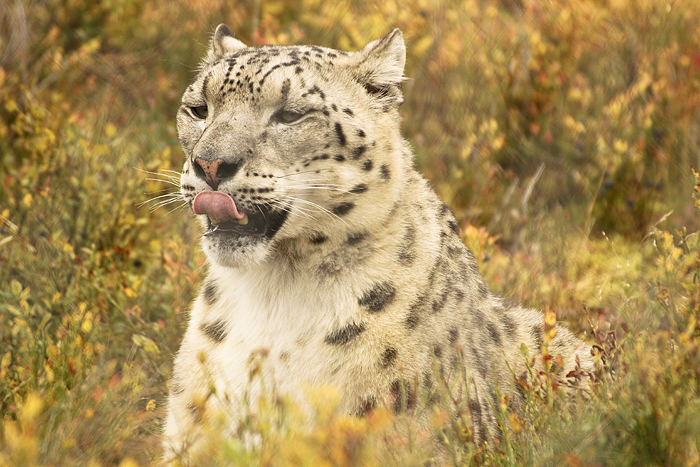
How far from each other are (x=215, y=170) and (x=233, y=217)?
215 millimetres

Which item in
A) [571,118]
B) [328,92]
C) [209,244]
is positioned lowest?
[571,118]

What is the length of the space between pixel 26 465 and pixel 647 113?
6067 millimetres

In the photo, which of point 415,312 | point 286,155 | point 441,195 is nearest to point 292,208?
point 286,155

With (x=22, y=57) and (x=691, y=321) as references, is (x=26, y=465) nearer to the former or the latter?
(x=691, y=321)

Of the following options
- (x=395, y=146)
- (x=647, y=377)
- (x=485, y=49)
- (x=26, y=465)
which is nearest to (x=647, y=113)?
(x=485, y=49)

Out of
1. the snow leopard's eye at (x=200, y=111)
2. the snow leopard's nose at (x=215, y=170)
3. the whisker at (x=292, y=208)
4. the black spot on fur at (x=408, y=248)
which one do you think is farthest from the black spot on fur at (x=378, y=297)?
the snow leopard's eye at (x=200, y=111)

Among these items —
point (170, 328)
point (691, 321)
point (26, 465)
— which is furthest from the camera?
point (170, 328)

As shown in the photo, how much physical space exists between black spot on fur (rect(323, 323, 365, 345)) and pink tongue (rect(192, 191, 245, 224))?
0.64 metres

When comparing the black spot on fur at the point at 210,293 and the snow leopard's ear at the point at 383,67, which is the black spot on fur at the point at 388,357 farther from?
the snow leopard's ear at the point at 383,67

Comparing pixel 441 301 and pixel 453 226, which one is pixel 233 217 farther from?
pixel 453 226

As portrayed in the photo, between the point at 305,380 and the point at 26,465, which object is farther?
the point at 305,380

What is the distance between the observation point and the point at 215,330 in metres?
3.40

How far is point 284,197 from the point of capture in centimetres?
313

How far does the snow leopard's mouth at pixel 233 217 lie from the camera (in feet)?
10.1
